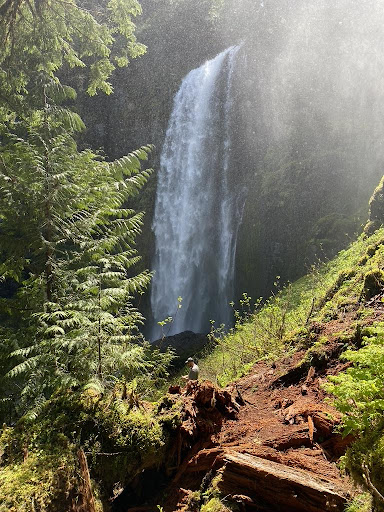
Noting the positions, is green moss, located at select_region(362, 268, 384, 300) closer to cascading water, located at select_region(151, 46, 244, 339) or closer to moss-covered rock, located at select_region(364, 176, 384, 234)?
moss-covered rock, located at select_region(364, 176, 384, 234)

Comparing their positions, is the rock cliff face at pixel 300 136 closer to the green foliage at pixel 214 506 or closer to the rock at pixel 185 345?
the rock at pixel 185 345

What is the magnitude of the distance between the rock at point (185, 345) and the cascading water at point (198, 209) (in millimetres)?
3670

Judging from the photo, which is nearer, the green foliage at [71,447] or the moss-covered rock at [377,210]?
the green foliage at [71,447]

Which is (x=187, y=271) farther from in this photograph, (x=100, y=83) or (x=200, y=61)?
(x=200, y=61)

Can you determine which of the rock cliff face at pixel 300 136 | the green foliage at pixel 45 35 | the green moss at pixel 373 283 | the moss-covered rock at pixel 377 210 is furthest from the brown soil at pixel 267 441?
the rock cliff face at pixel 300 136

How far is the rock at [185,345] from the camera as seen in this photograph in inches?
525

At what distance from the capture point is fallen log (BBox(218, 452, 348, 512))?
8.01 feet

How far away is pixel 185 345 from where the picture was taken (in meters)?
15.6

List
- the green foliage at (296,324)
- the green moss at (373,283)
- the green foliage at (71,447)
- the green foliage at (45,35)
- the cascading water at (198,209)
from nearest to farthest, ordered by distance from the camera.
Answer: the green foliage at (71,447) → the green moss at (373,283) → the green foliage at (296,324) → the green foliage at (45,35) → the cascading water at (198,209)

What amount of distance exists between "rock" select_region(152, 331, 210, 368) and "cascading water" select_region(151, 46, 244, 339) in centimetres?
367

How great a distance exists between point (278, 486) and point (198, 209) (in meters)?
20.8

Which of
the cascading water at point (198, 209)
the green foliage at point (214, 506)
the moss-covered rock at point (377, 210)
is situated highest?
the cascading water at point (198, 209)

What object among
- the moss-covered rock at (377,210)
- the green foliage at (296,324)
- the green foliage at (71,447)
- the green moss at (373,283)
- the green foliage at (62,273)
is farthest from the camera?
the moss-covered rock at (377,210)

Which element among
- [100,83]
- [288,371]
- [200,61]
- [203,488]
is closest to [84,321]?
[203,488]
